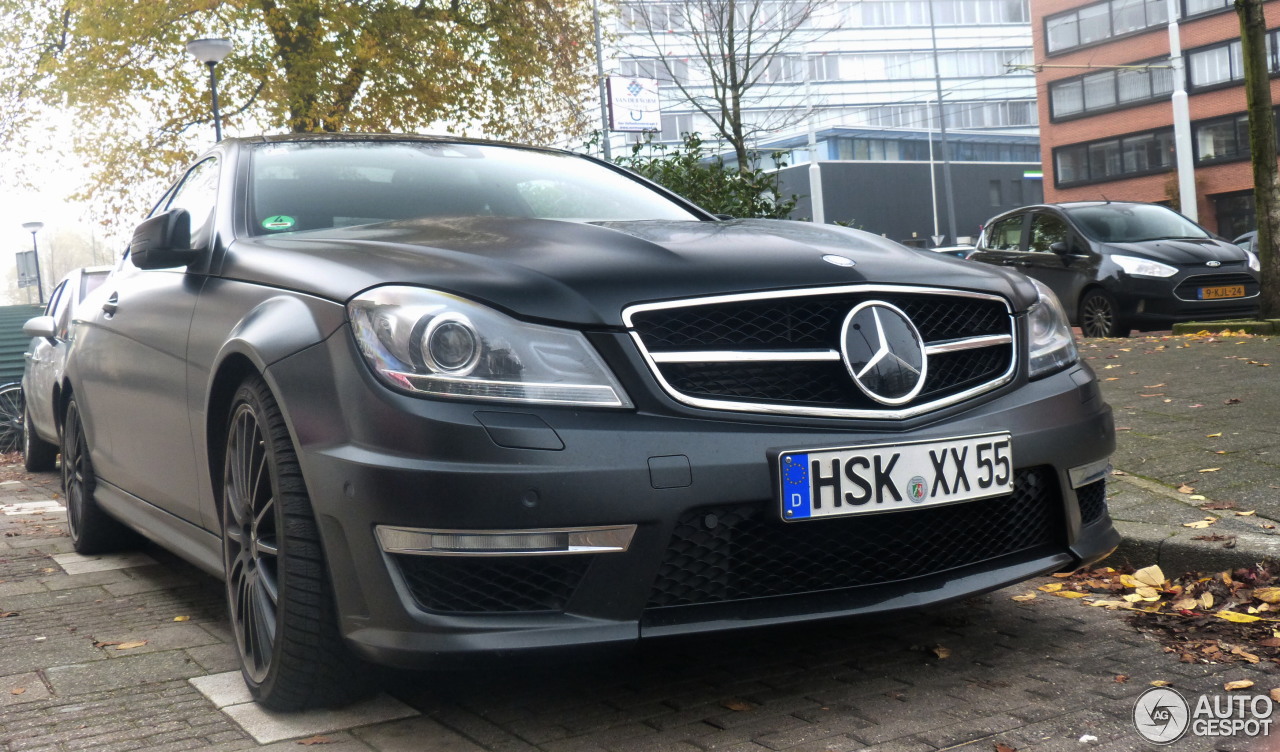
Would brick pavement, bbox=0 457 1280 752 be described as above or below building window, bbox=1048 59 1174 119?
below

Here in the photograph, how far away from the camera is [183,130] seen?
69.5ft

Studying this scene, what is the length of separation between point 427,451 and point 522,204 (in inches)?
66.2

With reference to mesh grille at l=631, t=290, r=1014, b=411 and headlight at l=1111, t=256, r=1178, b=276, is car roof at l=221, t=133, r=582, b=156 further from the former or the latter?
headlight at l=1111, t=256, r=1178, b=276

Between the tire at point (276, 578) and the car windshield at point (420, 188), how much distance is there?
792 millimetres

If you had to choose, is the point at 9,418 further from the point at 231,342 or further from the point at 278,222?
the point at 231,342

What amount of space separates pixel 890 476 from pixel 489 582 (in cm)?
84

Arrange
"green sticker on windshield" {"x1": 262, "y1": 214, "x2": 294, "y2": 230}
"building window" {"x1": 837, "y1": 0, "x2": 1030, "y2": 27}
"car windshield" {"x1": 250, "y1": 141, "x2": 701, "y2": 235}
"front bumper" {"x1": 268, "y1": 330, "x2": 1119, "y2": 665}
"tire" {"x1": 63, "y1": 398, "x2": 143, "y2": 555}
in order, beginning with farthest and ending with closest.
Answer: "building window" {"x1": 837, "y1": 0, "x2": 1030, "y2": 27}
"tire" {"x1": 63, "y1": 398, "x2": 143, "y2": 555}
"car windshield" {"x1": 250, "y1": 141, "x2": 701, "y2": 235}
"green sticker on windshield" {"x1": 262, "y1": 214, "x2": 294, "y2": 230}
"front bumper" {"x1": 268, "y1": 330, "x2": 1119, "y2": 665}

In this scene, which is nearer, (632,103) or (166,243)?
(166,243)

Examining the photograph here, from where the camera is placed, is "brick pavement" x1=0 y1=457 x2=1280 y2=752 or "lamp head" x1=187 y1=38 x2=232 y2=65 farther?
"lamp head" x1=187 y1=38 x2=232 y2=65

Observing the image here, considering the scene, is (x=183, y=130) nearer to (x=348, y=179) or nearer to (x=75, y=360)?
(x=75, y=360)

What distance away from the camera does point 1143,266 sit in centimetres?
1219

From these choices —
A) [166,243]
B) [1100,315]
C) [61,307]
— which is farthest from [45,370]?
[1100,315]

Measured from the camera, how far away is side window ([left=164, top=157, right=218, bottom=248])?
380 centimetres

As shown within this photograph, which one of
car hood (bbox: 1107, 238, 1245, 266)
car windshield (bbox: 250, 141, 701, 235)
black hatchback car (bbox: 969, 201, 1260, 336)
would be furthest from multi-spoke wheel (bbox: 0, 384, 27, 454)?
car hood (bbox: 1107, 238, 1245, 266)
